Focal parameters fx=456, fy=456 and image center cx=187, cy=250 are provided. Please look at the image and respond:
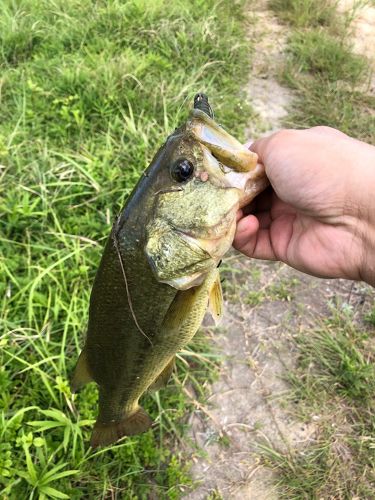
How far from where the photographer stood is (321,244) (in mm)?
2107

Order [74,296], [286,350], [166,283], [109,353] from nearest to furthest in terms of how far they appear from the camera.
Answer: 1. [166,283]
2. [109,353]
3. [74,296]
4. [286,350]

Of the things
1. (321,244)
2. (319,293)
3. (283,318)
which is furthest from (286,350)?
(321,244)

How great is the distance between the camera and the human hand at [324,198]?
5.93 ft

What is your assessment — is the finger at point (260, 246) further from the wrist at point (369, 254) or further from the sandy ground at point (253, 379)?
the sandy ground at point (253, 379)

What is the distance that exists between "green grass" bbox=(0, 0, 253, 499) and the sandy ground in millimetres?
154

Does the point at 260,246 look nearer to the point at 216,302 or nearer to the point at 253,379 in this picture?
the point at 216,302

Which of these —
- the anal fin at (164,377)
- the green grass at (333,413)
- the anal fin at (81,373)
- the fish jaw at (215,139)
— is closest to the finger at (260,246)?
the anal fin at (164,377)

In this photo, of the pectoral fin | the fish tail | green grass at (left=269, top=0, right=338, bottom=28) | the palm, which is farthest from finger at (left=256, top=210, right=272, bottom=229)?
green grass at (left=269, top=0, right=338, bottom=28)

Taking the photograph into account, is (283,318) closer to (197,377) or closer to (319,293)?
(319,293)

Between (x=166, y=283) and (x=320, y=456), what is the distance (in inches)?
67.9

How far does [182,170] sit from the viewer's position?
5.13ft

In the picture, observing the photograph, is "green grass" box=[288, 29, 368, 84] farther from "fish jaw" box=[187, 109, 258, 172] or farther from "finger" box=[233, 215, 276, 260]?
"fish jaw" box=[187, 109, 258, 172]

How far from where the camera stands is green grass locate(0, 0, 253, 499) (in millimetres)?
2500

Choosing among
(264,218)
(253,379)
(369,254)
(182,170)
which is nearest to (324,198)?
(369,254)
